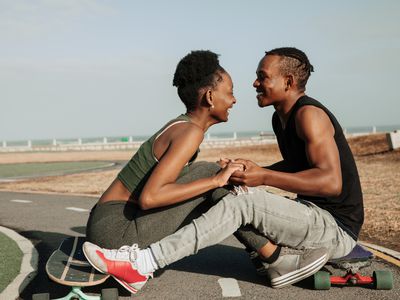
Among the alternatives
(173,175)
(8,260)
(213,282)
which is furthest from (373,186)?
(173,175)

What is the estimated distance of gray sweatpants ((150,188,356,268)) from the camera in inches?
168

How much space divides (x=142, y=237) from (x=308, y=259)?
1.31 m

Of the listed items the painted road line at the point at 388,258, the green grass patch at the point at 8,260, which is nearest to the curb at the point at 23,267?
the green grass patch at the point at 8,260

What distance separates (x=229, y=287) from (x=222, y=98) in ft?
5.25

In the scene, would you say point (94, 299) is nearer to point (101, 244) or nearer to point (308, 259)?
point (101, 244)

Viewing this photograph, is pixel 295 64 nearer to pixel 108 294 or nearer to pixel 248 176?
pixel 248 176

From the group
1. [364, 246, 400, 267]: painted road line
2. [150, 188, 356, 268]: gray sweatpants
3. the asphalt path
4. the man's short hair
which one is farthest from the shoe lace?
[364, 246, 400, 267]: painted road line

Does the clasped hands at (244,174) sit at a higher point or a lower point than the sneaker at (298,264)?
higher

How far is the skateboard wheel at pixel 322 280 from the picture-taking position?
15.1 feet

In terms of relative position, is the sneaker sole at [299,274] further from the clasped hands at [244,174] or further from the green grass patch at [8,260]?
the green grass patch at [8,260]

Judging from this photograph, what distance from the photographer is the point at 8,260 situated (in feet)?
19.6

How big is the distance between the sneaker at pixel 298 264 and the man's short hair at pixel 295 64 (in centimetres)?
148

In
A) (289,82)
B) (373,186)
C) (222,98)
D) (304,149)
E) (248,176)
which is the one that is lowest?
(373,186)

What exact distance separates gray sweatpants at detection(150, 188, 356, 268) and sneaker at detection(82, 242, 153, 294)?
0.17m
